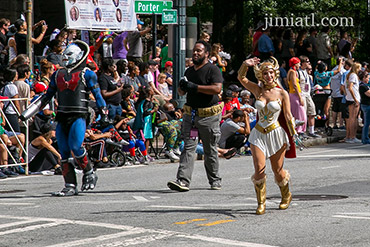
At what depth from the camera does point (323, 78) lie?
2388 centimetres

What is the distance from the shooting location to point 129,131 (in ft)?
A: 58.5

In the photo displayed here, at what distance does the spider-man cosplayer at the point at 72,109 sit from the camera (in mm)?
12570

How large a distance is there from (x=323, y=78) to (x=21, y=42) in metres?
8.32

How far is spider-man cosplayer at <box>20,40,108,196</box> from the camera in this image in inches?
495

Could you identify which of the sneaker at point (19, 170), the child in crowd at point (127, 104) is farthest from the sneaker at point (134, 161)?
the sneaker at point (19, 170)

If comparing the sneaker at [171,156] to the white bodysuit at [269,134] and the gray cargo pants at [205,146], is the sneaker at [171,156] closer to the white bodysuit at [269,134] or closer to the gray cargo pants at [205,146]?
the gray cargo pants at [205,146]

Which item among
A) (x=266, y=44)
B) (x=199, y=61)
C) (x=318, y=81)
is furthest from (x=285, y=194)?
(x=266, y=44)

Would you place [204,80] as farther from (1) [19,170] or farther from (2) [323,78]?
(2) [323,78]

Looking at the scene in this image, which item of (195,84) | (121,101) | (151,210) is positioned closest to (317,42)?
(121,101)

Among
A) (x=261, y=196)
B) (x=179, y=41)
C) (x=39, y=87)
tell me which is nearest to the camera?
(x=261, y=196)

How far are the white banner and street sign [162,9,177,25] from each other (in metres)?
1.80

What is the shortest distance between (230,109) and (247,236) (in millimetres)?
10622

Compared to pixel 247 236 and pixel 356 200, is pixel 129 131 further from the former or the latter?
pixel 247 236

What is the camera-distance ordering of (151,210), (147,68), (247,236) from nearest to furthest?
1. (247,236)
2. (151,210)
3. (147,68)
